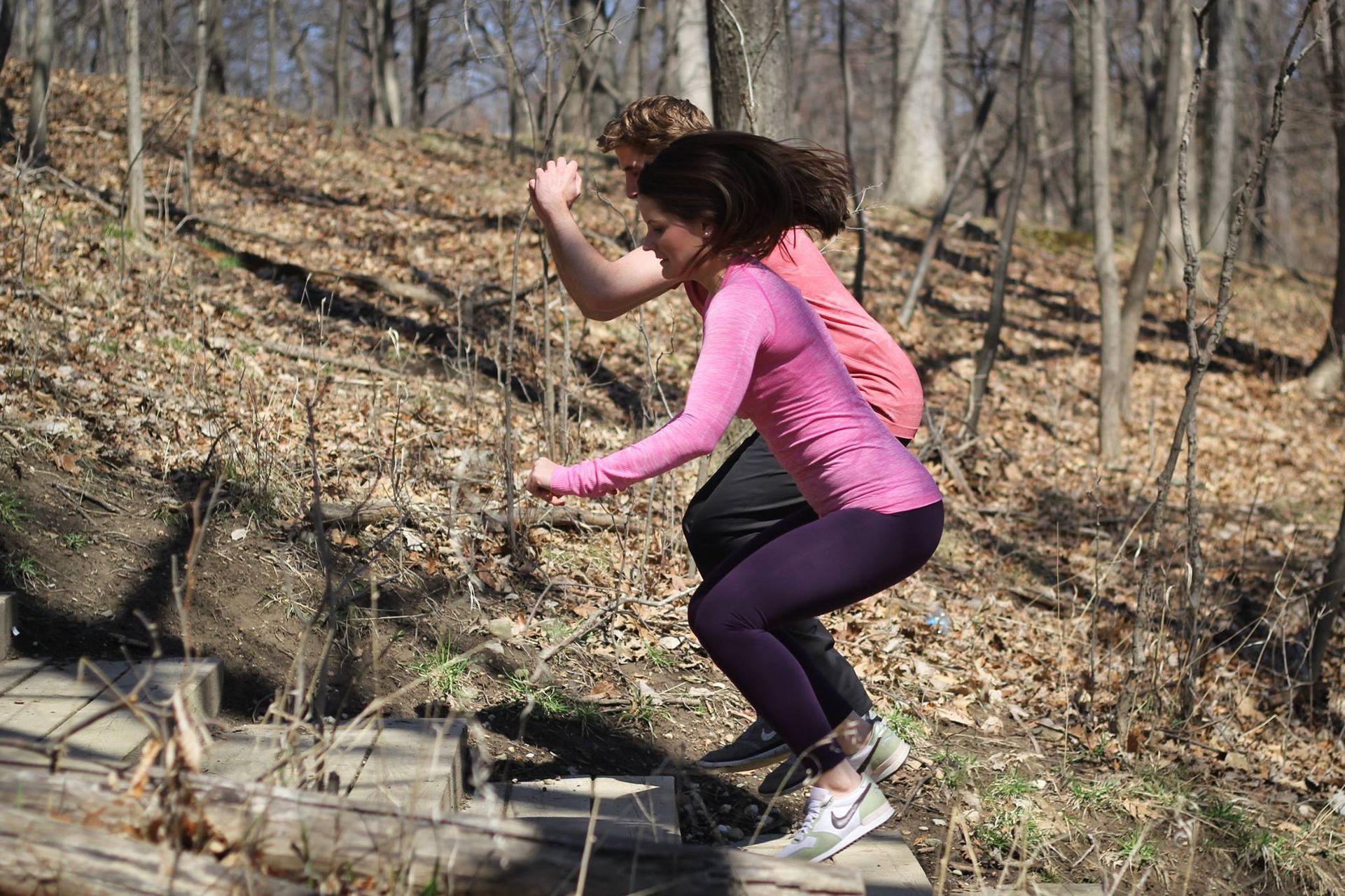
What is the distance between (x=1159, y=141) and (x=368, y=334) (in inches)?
323

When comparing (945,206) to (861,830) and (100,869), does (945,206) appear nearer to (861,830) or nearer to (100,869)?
(861,830)

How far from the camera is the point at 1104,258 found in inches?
394

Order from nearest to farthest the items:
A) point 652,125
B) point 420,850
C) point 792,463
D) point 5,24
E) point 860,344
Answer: point 420,850 → point 792,463 → point 860,344 → point 652,125 → point 5,24

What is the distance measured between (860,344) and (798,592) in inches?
31.1

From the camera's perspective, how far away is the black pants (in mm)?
3074

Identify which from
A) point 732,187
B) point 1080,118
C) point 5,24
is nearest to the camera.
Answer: point 732,187

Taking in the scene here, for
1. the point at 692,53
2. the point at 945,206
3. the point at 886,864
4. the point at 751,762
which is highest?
the point at 692,53

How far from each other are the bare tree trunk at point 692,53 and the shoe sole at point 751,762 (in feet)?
41.6

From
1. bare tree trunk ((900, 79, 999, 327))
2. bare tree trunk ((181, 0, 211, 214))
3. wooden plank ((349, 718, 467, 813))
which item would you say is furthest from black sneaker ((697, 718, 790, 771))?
bare tree trunk ((900, 79, 999, 327))

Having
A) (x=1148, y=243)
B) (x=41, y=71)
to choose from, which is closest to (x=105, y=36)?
(x=41, y=71)

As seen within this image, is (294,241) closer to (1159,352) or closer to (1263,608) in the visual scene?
(1263,608)

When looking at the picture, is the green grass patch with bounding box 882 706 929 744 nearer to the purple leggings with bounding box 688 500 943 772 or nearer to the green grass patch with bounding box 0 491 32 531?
the purple leggings with bounding box 688 500 943 772

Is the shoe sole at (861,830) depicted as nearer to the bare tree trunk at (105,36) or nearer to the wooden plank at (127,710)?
the wooden plank at (127,710)

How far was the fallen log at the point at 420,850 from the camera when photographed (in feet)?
6.66
